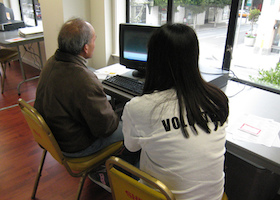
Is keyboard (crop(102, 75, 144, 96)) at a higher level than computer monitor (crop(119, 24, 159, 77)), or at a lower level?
lower

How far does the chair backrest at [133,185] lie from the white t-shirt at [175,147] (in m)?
0.07

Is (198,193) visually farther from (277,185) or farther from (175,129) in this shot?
(277,185)

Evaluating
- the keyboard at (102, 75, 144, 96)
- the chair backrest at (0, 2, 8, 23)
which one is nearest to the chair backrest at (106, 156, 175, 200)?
the keyboard at (102, 75, 144, 96)

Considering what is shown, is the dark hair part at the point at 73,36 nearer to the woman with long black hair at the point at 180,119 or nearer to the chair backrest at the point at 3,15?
the woman with long black hair at the point at 180,119

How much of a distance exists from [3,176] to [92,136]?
95cm

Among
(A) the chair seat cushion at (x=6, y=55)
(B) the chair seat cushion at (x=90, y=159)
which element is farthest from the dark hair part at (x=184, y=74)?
(A) the chair seat cushion at (x=6, y=55)

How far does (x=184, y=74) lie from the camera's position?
0.86 metres

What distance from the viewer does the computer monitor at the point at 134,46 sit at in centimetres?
185

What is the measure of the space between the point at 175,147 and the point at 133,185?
0.72 feet

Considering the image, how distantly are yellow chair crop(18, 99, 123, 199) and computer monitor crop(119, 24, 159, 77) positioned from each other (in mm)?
686

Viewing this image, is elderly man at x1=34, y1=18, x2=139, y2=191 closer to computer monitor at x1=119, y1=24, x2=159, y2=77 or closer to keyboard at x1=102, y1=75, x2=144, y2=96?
keyboard at x1=102, y1=75, x2=144, y2=96

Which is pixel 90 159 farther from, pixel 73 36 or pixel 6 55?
pixel 6 55

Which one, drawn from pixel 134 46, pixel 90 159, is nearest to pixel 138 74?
pixel 134 46

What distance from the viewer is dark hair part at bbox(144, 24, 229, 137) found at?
83 centimetres
